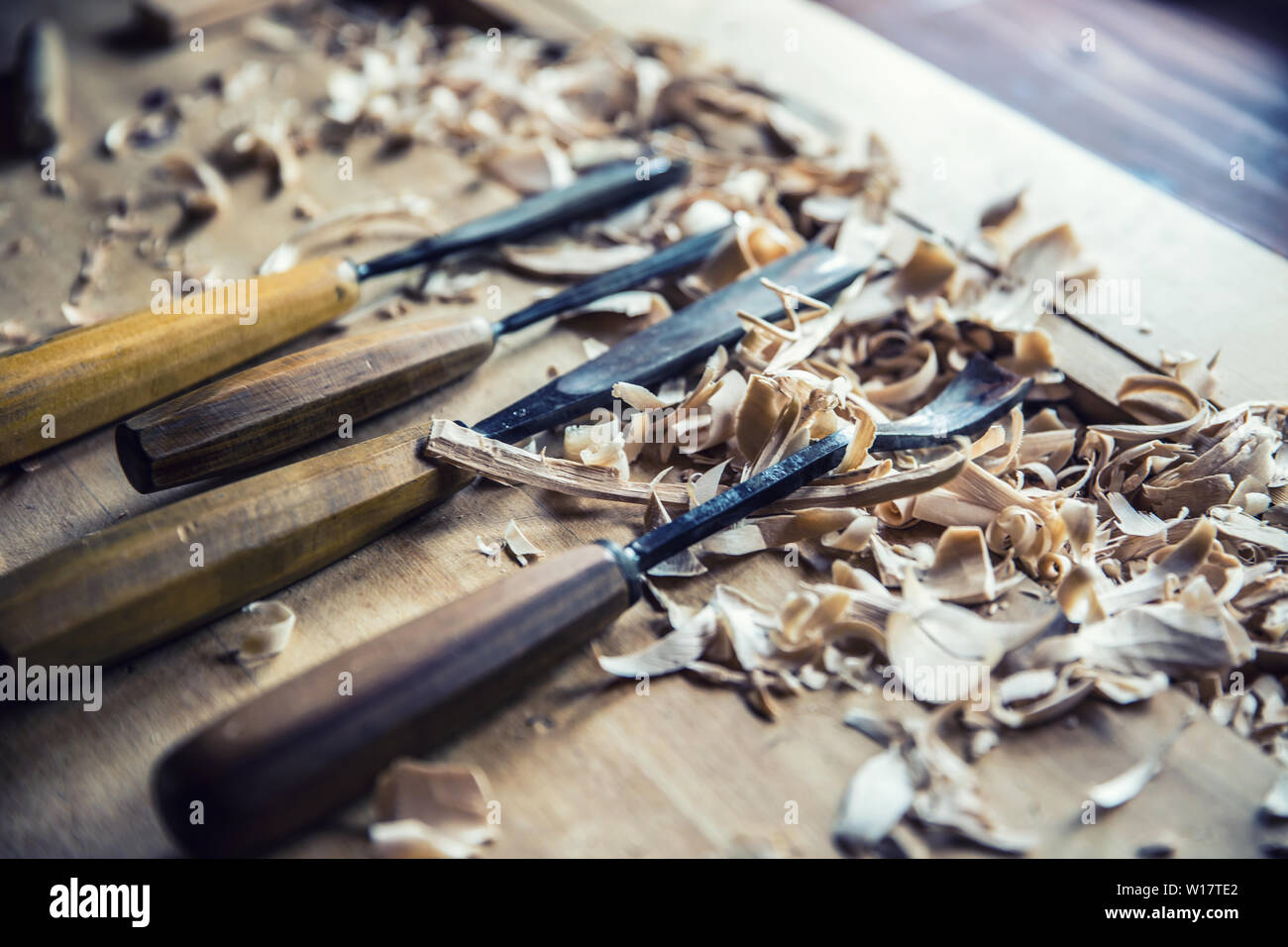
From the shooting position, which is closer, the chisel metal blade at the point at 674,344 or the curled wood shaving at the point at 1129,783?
the curled wood shaving at the point at 1129,783

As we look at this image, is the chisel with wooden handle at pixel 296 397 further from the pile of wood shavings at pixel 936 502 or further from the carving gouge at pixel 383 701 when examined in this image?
the carving gouge at pixel 383 701

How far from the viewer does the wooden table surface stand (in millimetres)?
624

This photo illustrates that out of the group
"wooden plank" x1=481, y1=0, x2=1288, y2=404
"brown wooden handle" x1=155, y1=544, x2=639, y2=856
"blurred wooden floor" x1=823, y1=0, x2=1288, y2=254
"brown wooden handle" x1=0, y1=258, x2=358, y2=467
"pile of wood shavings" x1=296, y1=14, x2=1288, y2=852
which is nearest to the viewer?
"brown wooden handle" x1=155, y1=544, x2=639, y2=856

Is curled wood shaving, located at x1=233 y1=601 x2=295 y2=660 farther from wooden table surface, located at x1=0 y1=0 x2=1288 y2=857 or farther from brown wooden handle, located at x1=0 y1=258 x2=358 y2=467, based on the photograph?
brown wooden handle, located at x1=0 y1=258 x2=358 y2=467

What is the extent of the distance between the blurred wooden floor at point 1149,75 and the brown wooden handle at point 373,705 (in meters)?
1.00

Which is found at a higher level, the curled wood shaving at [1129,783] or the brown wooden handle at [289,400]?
the brown wooden handle at [289,400]

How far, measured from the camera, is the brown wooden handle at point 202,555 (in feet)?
2.03

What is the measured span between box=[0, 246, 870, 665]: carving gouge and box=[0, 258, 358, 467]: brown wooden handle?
0.18 m

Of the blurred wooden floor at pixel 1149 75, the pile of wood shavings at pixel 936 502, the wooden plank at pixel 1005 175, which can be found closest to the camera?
the pile of wood shavings at pixel 936 502

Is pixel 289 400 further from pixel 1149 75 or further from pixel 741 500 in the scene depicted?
pixel 1149 75

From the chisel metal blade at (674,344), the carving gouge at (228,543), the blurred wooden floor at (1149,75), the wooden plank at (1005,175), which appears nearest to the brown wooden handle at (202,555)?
the carving gouge at (228,543)

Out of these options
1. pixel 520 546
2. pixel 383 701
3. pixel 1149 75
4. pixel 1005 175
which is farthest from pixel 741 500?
pixel 1149 75

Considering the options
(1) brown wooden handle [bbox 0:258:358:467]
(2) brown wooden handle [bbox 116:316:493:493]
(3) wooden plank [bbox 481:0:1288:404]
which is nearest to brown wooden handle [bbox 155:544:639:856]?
(2) brown wooden handle [bbox 116:316:493:493]
